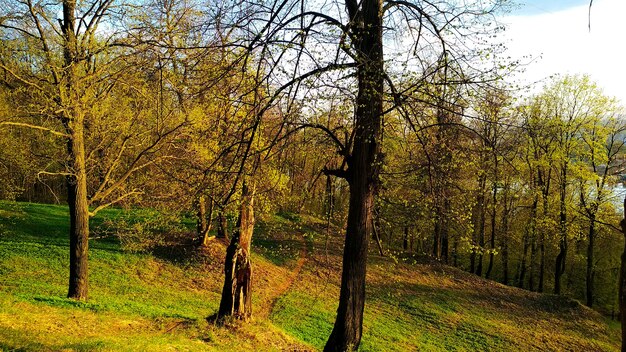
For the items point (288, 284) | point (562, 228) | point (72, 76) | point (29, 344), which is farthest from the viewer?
point (562, 228)

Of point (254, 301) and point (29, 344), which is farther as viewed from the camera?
point (254, 301)

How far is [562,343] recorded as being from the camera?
15336 mm

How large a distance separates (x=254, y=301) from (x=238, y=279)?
5.07 meters

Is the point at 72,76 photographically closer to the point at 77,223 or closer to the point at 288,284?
the point at 77,223

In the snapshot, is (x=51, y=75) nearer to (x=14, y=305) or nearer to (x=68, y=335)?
(x=14, y=305)

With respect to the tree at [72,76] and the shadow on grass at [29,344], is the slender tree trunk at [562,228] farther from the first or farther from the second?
the shadow on grass at [29,344]

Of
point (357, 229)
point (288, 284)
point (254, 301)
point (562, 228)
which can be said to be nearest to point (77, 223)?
point (254, 301)

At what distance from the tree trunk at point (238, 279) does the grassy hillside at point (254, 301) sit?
43 centimetres

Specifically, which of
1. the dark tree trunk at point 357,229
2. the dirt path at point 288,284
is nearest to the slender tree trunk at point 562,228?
the dirt path at point 288,284

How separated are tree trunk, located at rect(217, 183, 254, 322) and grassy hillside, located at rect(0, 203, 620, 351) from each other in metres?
0.43

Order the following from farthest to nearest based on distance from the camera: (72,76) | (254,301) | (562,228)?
1. (562,228)
2. (254,301)
3. (72,76)

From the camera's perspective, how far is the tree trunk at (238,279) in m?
9.20

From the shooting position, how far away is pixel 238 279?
934 centimetres

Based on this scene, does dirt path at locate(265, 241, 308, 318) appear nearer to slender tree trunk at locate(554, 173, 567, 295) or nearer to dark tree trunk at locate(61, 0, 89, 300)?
dark tree trunk at locate(61, 0, 89, 300)
